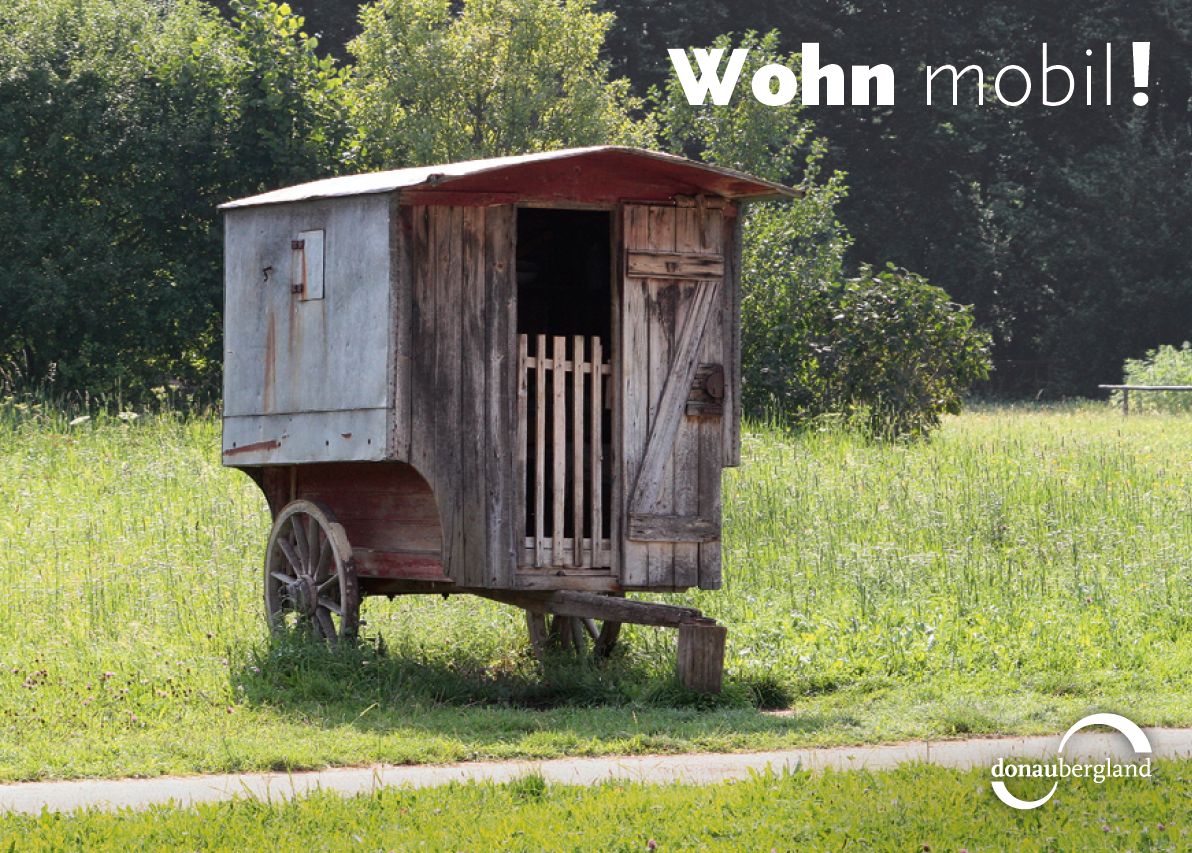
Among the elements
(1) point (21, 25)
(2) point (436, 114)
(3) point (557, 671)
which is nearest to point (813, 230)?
(2) point (436, 114)

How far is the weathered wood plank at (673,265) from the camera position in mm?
10789

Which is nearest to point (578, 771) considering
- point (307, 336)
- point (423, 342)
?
point (423, 342)

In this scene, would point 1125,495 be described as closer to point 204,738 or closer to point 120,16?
point 204,738

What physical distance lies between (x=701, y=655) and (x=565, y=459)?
1.49 meters

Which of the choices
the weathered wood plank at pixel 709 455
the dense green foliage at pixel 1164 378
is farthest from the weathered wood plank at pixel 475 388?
the dense green foliage at pixel 1164 378

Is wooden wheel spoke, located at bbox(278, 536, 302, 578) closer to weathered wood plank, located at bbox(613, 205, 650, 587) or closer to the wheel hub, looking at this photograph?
the wheel hub

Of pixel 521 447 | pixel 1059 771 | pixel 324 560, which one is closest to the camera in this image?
pixel 1059 771

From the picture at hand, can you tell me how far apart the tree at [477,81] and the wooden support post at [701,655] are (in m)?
15.3

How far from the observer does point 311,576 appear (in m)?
11.8

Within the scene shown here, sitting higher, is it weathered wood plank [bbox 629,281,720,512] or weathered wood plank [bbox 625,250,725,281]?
weathered wood plank [bbox 625,250,725,281]

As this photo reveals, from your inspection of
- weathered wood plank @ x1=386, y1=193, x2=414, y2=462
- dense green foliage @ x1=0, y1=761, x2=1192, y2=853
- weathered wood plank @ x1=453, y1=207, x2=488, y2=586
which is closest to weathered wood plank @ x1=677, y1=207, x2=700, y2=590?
weathered wood plank @ x1=453, y1=207, x2=488, y2=586

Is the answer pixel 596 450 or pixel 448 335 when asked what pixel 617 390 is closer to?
pixel 596 450

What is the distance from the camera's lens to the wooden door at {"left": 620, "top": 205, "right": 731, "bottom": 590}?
1075 centimetres

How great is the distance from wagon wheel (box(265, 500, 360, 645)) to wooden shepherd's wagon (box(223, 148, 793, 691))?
0.12 ft
